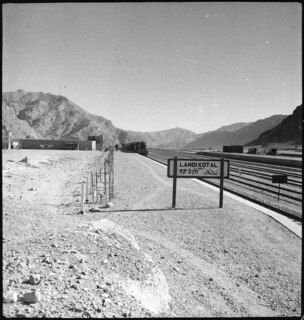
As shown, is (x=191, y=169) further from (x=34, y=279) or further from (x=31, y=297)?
(x=31, y=297)

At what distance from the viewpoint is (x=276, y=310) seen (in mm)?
6094

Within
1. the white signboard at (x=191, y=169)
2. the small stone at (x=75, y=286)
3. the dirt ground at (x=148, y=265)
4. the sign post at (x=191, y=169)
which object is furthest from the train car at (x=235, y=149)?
the small stone at (x=75, y=286)

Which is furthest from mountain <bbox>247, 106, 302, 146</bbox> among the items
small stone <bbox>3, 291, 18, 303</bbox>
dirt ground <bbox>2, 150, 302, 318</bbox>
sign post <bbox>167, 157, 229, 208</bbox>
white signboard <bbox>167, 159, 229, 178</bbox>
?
small stone <bbox>3, 291, 18, 303</bbox>

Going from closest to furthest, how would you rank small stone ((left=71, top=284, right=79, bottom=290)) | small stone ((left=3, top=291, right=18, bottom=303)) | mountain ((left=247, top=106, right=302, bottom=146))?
small stone ((left=3, top=291, right=18, bottom=303))
small stone ((left=71, top=284, right=79, bottom=290))
mountain ((left=247, top=106, right=302, bottom=146))

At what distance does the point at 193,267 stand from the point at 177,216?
427 centimetres

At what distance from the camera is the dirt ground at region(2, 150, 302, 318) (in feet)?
15.9

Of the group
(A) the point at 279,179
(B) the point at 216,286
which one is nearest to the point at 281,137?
(A) the point at 279,179

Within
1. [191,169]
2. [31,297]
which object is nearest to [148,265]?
[31,297]

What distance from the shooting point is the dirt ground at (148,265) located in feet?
15.9

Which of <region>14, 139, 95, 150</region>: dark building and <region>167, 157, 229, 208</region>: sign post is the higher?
<region>14, 139, 95, 150</region>: dark building

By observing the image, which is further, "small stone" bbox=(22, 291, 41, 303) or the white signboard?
the white signboard

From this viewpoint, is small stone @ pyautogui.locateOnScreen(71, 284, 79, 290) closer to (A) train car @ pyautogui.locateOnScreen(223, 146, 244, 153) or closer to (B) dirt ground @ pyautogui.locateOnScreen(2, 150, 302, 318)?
(B) dirt ground @ pyautogui.locateOnScreen(2, 150, 302, 318)

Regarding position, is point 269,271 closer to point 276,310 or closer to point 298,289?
Result: point 298,289

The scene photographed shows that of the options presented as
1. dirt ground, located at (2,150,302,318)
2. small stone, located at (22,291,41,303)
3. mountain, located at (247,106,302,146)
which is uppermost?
mountain, located at (247,106,302,146)
